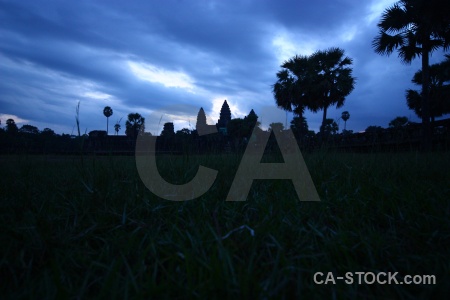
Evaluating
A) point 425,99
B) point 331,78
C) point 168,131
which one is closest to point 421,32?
point 425,99

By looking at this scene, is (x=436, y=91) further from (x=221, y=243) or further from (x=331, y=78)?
(x=221, y=243)

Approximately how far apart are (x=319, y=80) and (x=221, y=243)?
22103 millimetres

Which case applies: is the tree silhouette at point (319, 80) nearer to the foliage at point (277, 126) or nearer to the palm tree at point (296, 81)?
the palm tree at point (296, 81)

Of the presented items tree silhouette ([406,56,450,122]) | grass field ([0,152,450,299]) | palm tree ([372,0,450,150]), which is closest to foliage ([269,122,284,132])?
grass field ([0,152,450,299])

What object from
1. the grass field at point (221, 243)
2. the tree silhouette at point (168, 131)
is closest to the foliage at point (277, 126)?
the tree silhouette at point (168, 131)

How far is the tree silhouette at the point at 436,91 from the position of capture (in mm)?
15146

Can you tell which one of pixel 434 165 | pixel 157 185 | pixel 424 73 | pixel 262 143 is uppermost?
pixel 424 73

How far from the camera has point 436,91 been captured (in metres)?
18.8

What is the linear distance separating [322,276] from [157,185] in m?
1.62

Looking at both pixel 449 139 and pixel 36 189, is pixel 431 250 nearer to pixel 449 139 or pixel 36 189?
pixel 36 189

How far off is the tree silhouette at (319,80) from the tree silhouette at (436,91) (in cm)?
522

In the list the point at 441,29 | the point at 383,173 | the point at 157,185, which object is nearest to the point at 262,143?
the point at 383,173

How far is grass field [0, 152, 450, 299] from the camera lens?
0.87 meters

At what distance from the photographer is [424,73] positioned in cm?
1073
